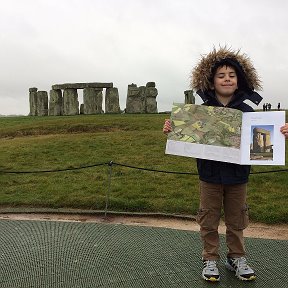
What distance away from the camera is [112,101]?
84.6 ft

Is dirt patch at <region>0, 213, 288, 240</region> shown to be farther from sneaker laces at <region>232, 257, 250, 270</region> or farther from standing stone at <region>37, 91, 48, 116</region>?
standing stone at <region>37, 91, 48, 116</region>

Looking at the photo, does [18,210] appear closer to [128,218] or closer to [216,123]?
[128,218]

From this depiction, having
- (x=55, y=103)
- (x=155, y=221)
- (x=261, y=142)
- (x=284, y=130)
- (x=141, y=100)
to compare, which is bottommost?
(x=155, y=221)

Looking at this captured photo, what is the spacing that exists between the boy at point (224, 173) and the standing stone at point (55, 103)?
23.3 metres

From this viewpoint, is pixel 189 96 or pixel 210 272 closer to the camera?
pixel 210 272

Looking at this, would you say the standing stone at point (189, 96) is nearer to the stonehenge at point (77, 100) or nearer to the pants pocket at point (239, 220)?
the stonehenge at point (77, 100)

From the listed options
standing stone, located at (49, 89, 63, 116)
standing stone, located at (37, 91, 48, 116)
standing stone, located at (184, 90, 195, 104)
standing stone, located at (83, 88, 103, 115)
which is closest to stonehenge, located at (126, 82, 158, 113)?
standing stone, located at (83, 88, 103, 115)

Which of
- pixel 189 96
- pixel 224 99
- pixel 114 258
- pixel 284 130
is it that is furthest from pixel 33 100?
pixel 284 130

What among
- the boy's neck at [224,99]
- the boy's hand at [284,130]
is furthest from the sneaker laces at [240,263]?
the boy's neck at [224,99]

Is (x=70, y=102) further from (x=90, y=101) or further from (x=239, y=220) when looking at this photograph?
(x=239, y=220)

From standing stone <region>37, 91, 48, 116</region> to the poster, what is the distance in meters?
24.9

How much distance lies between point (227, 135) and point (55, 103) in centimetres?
2369

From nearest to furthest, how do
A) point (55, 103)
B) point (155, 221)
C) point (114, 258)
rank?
point (114, 258), point (155, 221), point (55, 103)

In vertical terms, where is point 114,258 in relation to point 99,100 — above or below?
below
